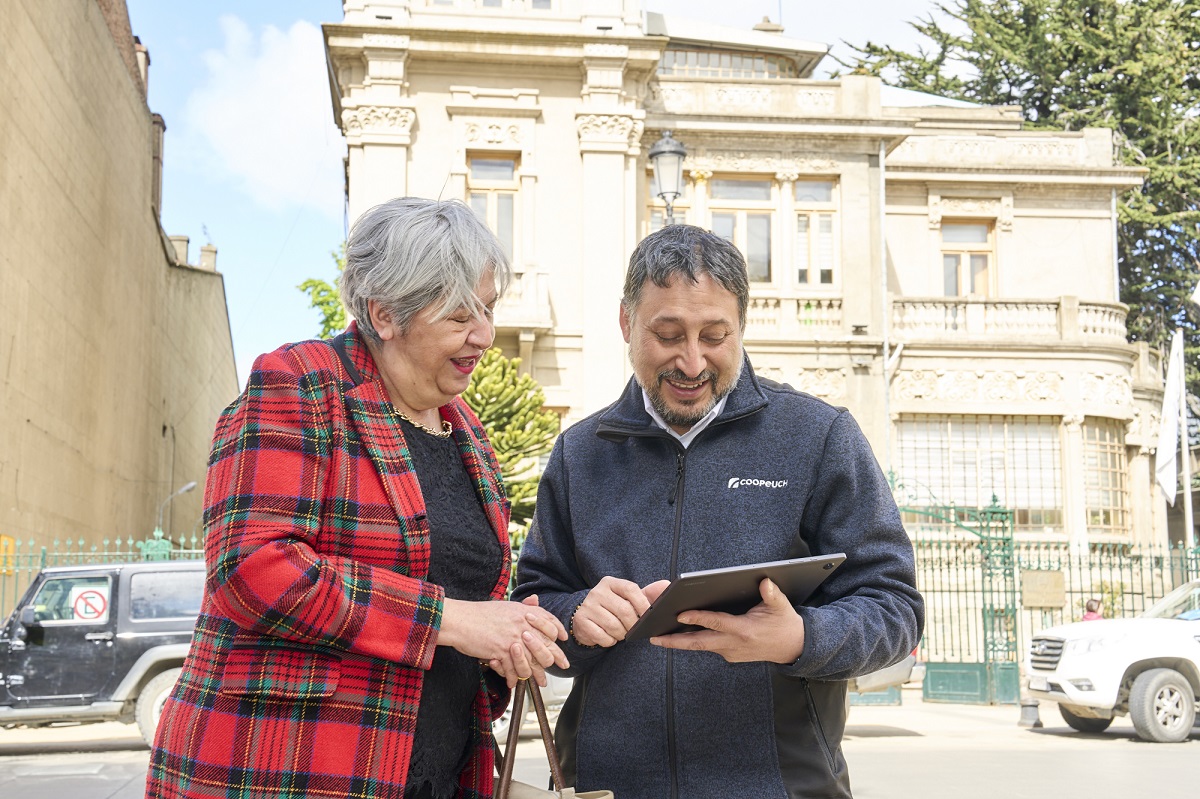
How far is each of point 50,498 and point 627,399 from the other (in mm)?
20261

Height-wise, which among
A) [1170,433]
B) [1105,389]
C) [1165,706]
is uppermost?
[1105,389]

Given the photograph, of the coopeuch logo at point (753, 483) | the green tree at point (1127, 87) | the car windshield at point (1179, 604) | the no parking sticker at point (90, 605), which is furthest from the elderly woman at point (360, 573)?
the green tree at point (1127, 87)

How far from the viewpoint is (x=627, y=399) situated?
10.7 ft

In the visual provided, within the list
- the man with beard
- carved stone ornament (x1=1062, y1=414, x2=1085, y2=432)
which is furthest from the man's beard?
carved stone ornament (x1=1062, y1=414, x2=1085, y2=432)

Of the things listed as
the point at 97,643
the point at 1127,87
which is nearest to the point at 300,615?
the point at 97,643

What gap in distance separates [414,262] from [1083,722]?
14662 millimetres

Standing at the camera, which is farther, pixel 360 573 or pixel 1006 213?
pixel 1006 213

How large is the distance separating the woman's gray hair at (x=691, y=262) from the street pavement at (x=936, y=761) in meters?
7.49

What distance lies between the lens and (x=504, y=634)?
2.73 m

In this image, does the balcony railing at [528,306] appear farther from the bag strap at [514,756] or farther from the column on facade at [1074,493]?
the bag strap at [514,756]

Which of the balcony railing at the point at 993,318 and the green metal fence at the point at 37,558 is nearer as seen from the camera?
the green metal fence at the point at 37,558

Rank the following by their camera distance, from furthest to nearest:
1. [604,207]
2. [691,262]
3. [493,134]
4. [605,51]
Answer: [493,134] → [604,207] → [605,51] → [691,262]

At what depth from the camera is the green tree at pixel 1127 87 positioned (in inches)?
1368

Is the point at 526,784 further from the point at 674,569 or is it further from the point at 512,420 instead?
the point at 512,420
